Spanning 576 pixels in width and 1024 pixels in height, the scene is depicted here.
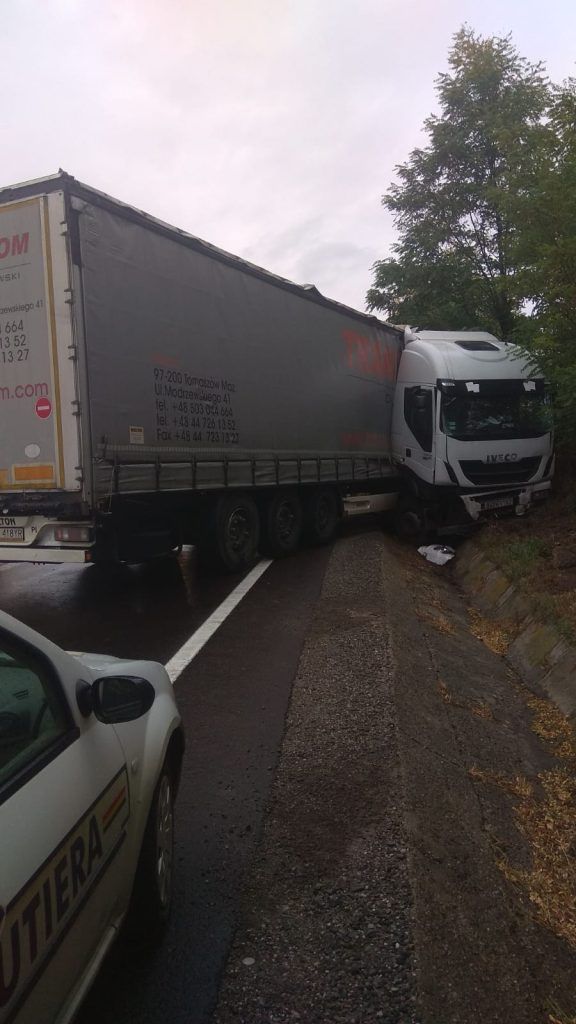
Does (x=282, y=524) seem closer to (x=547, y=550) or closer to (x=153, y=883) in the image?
(x=547, y=550)

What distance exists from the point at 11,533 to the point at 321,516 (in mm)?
6201

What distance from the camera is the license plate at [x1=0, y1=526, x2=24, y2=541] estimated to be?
7141 millimetres

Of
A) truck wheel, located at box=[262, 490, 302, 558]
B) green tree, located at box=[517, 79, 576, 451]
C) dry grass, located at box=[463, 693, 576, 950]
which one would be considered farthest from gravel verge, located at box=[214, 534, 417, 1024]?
green tree, located at box=[517, 79, 576, 451]

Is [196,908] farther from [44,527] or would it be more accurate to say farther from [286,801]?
[44,527]

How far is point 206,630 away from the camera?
7.00 metres

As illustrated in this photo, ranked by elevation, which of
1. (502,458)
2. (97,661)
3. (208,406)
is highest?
(208,406)

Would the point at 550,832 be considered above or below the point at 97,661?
below

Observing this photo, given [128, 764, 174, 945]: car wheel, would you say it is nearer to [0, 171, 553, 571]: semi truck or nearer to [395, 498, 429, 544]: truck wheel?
[0, 171, 553, 571]: semi truck

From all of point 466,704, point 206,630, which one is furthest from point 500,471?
point 466,704

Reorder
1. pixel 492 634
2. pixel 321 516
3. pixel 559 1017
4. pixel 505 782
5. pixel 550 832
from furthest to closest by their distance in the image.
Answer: pixel 321 516, pixel 492 634, pixel 505 782, pixel 550 832, pixel 559 1017

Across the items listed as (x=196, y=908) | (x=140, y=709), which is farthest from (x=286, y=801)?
(x=140, y=709)

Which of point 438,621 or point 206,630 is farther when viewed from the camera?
point 438,621

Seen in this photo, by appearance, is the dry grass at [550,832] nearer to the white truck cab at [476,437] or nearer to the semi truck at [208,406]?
the semi truck at [208,406]

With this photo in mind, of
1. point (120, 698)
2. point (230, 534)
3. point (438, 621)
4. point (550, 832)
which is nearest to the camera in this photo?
point (120, 698)
